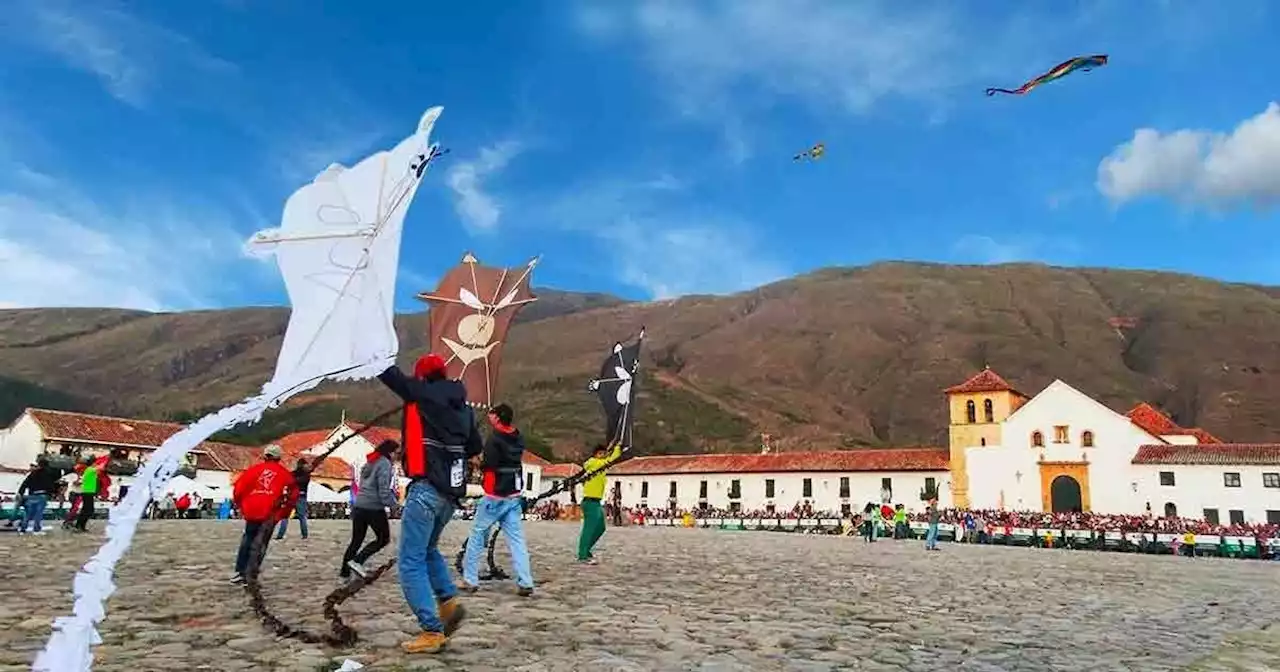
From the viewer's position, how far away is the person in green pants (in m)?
11.9

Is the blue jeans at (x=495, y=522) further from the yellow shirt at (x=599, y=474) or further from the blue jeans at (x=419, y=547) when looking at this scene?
the blue jeans at (x=419, y=547)

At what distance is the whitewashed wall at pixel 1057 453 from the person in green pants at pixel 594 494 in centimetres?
5306

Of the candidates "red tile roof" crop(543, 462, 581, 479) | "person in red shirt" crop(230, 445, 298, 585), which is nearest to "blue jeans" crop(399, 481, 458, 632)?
"person in red shirt" crop(230, 445, 298, 585)

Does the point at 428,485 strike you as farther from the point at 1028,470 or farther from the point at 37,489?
the point at 1028,470

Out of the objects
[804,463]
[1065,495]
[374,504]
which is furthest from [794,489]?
[374,504]

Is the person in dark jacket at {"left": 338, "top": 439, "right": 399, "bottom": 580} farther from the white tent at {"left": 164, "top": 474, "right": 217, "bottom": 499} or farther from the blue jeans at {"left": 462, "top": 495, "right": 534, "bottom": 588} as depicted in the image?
the white tent at {"left": 164, "top": 474, "right": 217, "bottom": 499}

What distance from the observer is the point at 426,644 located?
5895 millimetres

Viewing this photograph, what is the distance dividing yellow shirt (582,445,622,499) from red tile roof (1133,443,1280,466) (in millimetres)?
52796

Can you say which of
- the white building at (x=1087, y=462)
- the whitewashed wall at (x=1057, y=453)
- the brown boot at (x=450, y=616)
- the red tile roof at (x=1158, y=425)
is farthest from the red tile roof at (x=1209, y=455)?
the brown boot at (x=450, y=616)

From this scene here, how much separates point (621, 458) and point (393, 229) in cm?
765

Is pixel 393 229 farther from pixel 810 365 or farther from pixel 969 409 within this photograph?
pixel 810 365

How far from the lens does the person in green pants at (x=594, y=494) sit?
1193 cm

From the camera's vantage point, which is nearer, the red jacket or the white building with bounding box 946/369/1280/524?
the red jacket

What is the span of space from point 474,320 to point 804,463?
56.5m
